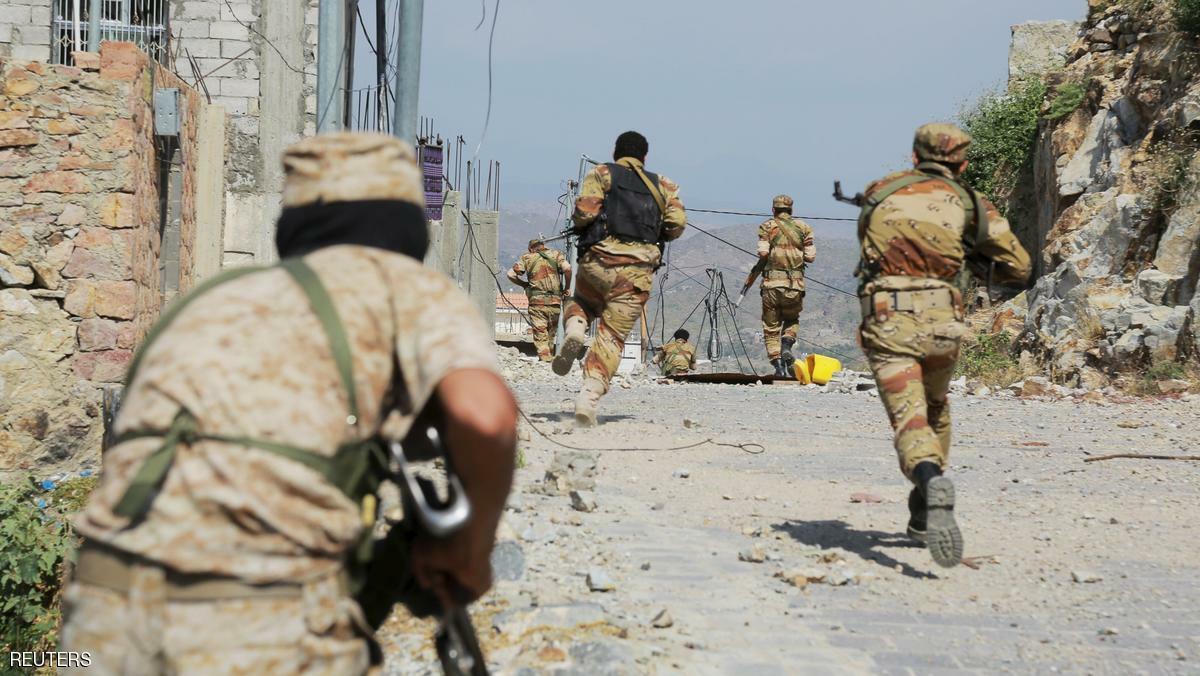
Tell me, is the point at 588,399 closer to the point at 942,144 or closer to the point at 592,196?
the point at 592,196

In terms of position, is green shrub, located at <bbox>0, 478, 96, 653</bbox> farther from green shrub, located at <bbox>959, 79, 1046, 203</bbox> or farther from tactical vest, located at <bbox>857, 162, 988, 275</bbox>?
green shrub, located at <bbox>959, 79, 1046, 203</bbox>

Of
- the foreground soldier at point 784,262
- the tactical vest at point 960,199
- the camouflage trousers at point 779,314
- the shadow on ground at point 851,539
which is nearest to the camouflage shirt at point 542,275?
the camouflage trousers at point 779,314

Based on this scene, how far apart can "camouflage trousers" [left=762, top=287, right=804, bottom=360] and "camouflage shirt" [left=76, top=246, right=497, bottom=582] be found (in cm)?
1209

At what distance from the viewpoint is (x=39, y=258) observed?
7613 mm

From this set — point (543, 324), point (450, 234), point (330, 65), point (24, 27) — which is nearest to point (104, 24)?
point (24, 27)

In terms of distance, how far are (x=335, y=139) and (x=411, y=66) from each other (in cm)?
437

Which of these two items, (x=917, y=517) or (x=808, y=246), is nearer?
(x=917, y=517)

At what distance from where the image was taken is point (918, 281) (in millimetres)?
5047

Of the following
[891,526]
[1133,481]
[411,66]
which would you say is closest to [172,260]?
[411,66]

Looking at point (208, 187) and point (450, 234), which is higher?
point (208, 187)

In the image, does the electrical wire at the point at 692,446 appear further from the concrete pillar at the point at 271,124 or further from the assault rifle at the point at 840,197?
the concrete pillar at the point at 271,124

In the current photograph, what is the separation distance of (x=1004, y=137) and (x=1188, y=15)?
4.68 meters

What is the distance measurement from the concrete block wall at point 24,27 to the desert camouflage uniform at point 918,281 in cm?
1068

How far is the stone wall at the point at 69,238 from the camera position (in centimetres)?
750
